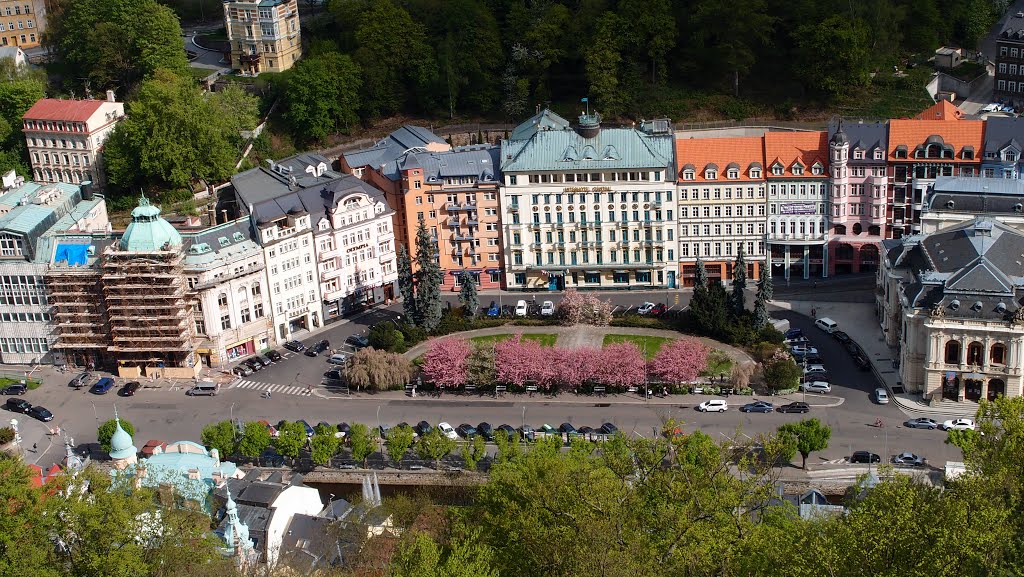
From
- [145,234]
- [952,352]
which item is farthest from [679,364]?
[145,234]

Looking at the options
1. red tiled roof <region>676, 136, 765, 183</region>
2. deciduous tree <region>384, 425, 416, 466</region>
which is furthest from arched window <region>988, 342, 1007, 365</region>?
deciduous tree <region>384, 425, 416, 466</region>

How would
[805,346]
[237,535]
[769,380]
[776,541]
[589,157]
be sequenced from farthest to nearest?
[589,157]
[805,346]
[769,380]
[237,535]
[776,541]

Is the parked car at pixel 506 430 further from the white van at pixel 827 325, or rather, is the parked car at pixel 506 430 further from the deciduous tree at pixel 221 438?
the white van at pixel 827 325

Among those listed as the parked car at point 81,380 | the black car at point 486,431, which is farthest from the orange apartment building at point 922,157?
the parked car at point 81,380

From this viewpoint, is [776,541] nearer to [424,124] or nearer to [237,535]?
[237,535]

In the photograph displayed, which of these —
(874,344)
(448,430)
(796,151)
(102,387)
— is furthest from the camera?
(796,151)

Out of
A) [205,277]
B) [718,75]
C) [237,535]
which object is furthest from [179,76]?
[237,535]

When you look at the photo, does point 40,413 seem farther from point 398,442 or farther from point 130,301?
point 398,442
